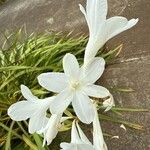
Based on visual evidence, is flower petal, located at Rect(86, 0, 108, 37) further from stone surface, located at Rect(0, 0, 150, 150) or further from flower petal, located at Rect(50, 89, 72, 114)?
stone surface, located at Rect(0, 0, 150, 150)

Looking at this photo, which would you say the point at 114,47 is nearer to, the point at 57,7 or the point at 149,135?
the point at 149,135

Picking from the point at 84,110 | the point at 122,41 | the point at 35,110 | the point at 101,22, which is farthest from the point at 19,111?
the point at 122,41

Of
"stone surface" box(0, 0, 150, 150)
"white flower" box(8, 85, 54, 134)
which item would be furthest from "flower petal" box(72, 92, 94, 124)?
"stone surface" box(0, 0, 150, 150)

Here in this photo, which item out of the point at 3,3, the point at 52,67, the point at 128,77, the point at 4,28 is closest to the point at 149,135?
the point at 128,77

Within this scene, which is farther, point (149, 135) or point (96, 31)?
point (149, 135)

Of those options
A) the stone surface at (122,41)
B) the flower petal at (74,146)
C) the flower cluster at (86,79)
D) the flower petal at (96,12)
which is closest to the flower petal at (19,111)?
the flower cluster at (86,79)

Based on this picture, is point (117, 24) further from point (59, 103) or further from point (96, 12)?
point (59, 103)
